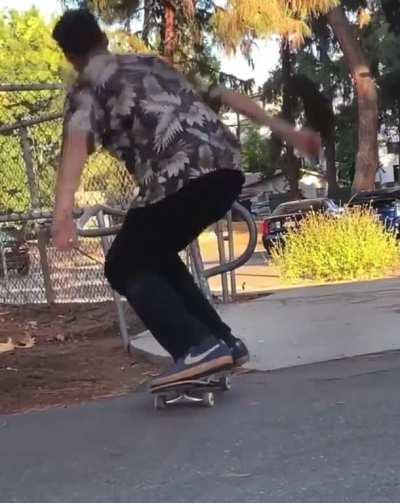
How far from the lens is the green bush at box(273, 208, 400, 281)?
40.4 feet

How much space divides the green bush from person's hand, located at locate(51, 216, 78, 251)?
842 centimetres

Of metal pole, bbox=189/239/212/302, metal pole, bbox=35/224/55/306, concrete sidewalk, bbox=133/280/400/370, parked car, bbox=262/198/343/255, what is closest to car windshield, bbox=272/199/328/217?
parked car, bbox=262/198/343/255

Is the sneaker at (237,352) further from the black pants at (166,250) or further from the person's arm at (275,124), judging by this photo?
the person's arm at (275,124)

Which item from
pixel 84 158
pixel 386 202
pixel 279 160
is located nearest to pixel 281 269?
pixel 386 202

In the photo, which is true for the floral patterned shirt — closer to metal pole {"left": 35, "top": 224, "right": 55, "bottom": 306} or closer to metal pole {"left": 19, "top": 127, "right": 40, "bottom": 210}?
metal pole {"left": 19, "top": 127, "right": 40, "bottom": 210}

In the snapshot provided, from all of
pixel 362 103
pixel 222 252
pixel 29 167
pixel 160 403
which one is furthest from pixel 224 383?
pixel 362 103

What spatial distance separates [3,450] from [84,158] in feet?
4.66

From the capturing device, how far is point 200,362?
14.5ft

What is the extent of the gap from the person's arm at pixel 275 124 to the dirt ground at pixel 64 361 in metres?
1.79

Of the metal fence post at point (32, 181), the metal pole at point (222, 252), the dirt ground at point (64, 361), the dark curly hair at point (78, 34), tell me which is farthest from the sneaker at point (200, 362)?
the metal fence post at point (32, 181)

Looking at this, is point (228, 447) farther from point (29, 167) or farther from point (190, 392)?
point (29, 167)

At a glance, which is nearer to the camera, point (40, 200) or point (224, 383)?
point (224, 383)

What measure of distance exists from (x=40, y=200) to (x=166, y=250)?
16.5ft

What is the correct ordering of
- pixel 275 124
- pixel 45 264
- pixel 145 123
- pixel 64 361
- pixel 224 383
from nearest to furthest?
pixel 145 123, pixel 275 124, pixel 224 383, pixel 64 361, pixel 45 264
